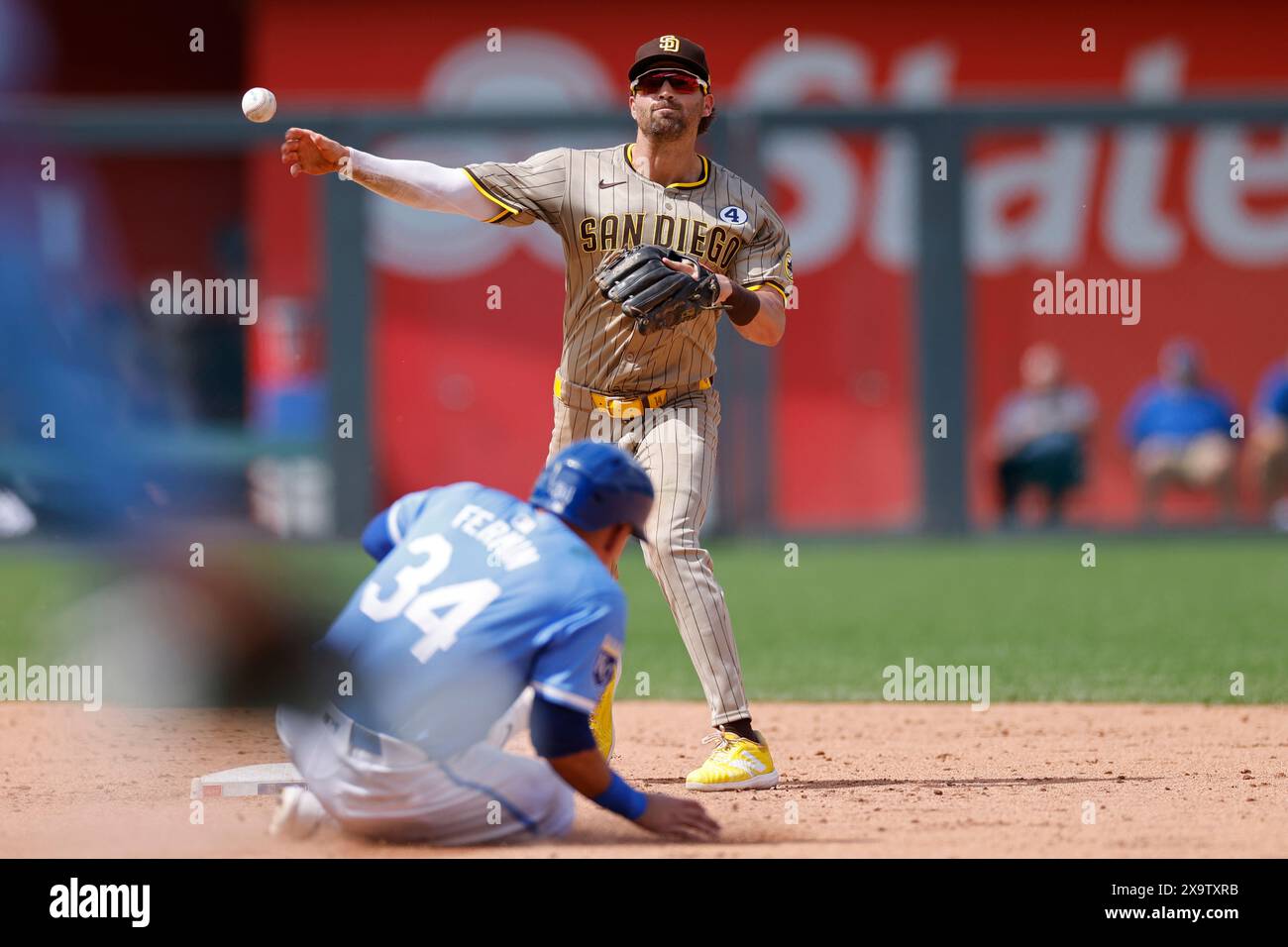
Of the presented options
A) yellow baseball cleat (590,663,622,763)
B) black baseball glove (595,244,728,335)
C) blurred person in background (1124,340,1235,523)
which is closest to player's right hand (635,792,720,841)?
yellow baseball cleat (590,663,622,763)

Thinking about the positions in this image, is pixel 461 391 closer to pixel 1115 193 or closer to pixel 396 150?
pixel 396 150

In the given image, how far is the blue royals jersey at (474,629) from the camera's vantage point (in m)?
3.99

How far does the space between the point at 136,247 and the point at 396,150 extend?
209 inches

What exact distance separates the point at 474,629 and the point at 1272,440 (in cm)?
1117

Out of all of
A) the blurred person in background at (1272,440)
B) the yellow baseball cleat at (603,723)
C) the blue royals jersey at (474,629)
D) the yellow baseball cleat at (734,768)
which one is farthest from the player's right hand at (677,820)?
the blurred person in background at (1272,440)

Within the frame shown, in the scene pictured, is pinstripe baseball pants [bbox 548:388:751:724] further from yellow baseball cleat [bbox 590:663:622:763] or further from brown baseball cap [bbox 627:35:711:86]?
brown baseball cap [bbox 627:35:711:86]

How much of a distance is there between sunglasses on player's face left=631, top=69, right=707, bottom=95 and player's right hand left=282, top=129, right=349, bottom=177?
0.88 metres

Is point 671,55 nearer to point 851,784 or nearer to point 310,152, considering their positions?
point 310,152

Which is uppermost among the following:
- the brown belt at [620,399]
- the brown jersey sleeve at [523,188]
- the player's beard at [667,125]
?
the player's beard at [667,125]

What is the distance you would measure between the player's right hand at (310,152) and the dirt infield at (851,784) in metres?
1.79

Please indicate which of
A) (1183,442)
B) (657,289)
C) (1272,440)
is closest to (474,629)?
(657,289)

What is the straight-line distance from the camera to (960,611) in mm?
9906

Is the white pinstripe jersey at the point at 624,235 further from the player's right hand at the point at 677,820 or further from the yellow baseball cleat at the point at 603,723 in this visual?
the player's right hand at the point at 677,820

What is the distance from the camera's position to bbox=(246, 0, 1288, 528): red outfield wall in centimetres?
1411
